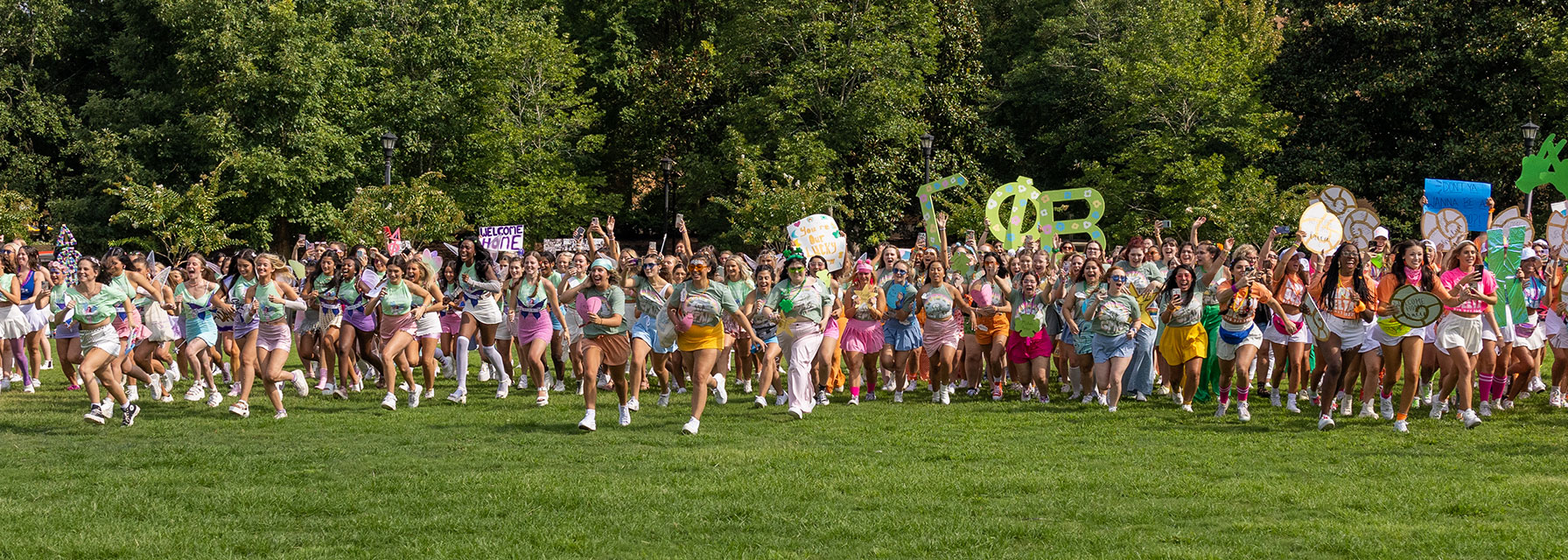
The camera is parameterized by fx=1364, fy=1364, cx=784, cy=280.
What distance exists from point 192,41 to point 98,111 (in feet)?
14.4

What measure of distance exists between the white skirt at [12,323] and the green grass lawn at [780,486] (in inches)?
112

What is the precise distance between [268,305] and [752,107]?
25090 mm

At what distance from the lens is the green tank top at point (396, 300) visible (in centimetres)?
1317

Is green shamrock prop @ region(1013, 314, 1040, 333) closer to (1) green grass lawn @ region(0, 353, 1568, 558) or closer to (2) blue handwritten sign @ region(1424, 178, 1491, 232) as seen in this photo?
(1) green grass lawn @ region(0, 353, 1568, 558)

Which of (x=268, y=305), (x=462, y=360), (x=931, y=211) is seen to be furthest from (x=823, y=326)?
(x=931, y=211)

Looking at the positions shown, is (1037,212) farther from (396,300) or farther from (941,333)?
(396,300)

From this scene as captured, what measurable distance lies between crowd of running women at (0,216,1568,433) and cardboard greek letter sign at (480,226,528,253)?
6595 millimetres

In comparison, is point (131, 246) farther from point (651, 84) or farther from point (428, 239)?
point (651, 84)

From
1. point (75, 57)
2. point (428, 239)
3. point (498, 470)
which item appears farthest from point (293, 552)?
point (75, 57)

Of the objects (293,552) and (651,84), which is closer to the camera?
(293,552)

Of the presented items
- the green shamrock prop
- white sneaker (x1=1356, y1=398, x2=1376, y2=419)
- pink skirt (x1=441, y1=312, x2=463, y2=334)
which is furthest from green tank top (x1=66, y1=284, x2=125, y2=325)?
white sneaker (x1=1356, y1=398, x2=1376, y2=419)

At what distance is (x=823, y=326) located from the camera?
12.6m

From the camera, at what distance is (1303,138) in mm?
37281

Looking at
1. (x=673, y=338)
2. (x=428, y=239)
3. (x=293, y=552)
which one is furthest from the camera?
(x=428, y=239)
